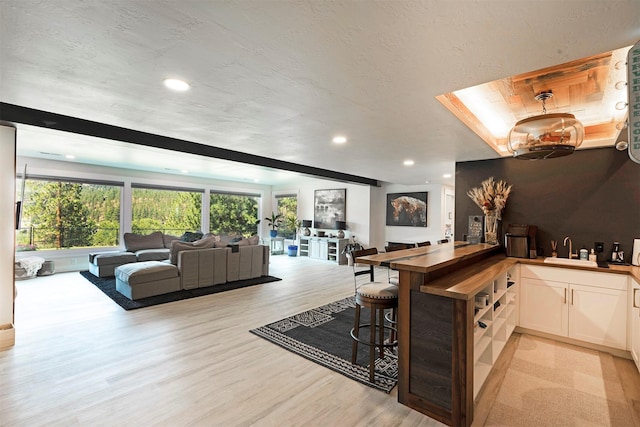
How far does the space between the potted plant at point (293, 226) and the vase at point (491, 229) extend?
6526 mm

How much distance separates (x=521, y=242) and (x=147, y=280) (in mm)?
5443

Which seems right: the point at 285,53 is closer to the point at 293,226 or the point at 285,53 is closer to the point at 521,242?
the point at 521,242

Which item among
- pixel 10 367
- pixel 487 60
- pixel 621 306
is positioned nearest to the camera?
pixel 487 60

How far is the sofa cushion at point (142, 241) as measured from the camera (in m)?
7.20

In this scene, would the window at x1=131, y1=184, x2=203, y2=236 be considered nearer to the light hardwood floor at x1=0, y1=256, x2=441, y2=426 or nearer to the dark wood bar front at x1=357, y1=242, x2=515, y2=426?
the light hardwood floor at x1=0, y1=256, x2=441, y2=426

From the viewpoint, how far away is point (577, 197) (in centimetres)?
376

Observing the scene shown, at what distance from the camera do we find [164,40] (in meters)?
1.61

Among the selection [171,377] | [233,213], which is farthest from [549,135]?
[233,213]

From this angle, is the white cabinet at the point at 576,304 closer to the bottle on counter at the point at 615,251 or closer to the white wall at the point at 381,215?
the bottle on counter at the point at 615,251

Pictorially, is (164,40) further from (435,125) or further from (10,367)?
(10,367)

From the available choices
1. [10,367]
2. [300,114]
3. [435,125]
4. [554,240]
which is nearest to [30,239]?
[10,367]

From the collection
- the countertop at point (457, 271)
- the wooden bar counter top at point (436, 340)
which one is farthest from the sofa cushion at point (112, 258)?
the wooden bar counter top at point (436, 340)

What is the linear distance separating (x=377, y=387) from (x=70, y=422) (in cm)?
218

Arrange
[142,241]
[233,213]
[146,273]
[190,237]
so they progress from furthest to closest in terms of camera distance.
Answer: [233,213] < [190,237] < [142,241] < [146,273]
